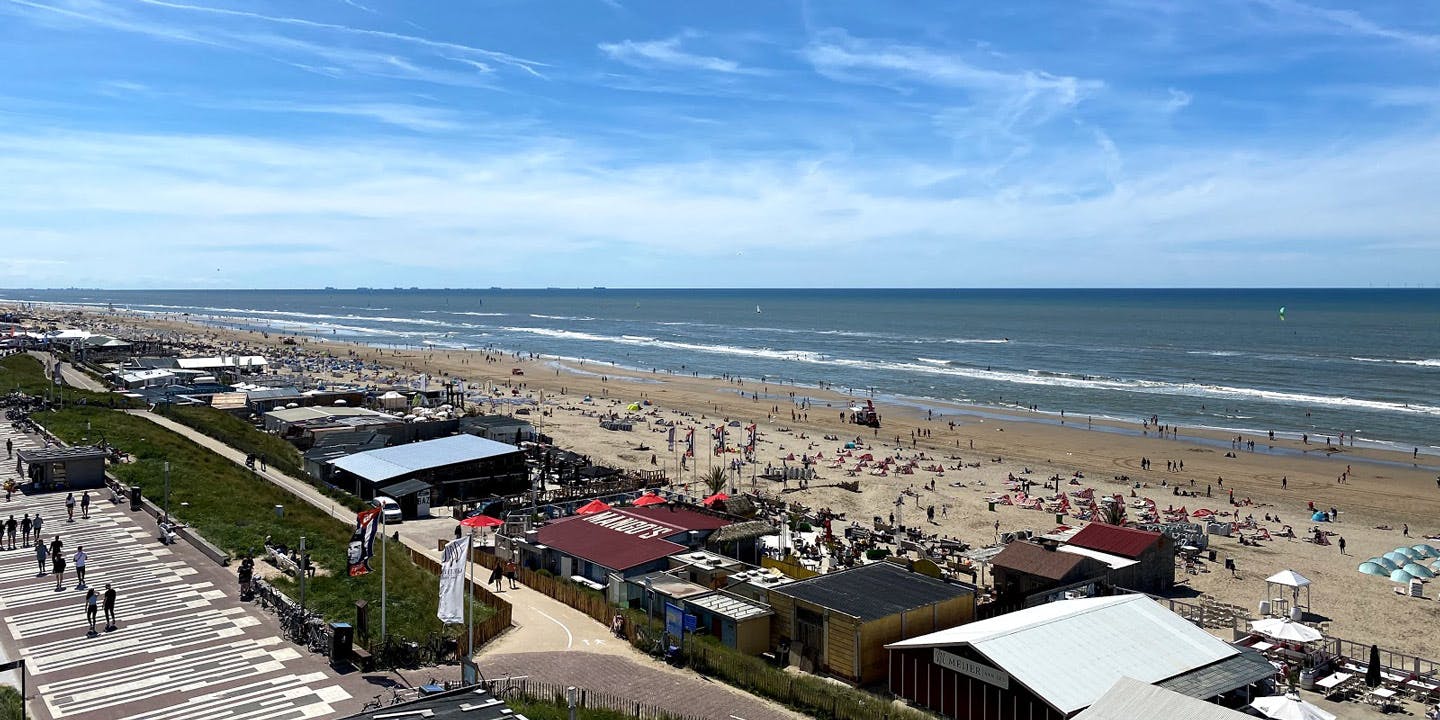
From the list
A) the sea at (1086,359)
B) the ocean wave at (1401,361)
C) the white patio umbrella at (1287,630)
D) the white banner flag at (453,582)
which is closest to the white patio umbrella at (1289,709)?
the white patio umbrella at (1287,630)

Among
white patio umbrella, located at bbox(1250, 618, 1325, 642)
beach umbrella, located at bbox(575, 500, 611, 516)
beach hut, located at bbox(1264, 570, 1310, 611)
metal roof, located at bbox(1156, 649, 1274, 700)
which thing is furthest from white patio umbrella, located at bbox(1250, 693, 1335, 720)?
beach umbrella, located at bbox(575, 500, 611, 516)

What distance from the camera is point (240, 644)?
19094mm

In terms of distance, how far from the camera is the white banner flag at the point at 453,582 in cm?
1852

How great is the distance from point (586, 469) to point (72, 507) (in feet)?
69.0

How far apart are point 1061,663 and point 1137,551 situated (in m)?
12.8

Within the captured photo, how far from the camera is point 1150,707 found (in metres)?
14.8

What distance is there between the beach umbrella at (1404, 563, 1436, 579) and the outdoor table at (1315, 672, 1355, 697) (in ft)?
38.8

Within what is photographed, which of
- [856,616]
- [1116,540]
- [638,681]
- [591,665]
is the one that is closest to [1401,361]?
[1116,540]

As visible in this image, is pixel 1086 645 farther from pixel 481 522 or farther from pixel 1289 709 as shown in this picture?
pixel 481 522

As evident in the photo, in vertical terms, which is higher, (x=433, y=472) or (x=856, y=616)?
(x=856, y=616)

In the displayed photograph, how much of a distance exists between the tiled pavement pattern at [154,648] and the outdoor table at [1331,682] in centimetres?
2018

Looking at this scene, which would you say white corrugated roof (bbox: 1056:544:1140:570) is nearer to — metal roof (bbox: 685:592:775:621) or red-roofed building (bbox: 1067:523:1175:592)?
red-roofed building (bbox: 1067:523:1175:592)

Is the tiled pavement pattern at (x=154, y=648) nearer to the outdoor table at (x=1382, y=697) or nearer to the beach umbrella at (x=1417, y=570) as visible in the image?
the outdoor table at (x=1382, y=697)

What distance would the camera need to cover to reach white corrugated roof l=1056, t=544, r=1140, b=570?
28891mm
